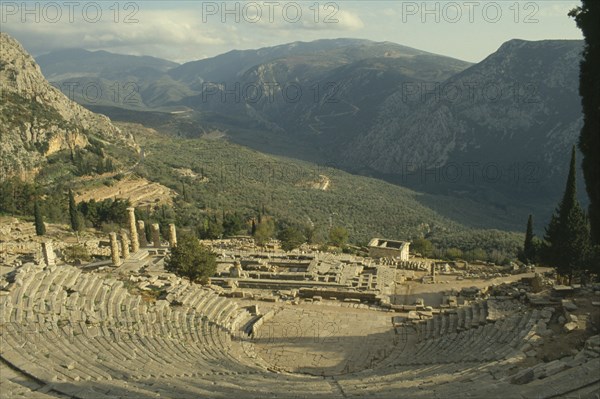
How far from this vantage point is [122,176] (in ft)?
229

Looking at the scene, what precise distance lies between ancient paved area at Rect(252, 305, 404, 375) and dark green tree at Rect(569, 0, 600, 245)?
922 centimetres

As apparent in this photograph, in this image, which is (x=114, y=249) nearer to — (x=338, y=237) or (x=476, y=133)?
(x=338, y=237)

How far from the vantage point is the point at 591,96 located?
13961 millimetres

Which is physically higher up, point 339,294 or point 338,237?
point 339,294

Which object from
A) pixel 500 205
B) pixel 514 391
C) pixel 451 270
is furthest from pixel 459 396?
pixel 500 205

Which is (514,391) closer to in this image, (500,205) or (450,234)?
(450,234)

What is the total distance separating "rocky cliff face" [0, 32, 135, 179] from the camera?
61.8 metres

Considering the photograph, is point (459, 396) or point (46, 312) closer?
point (459, 396)

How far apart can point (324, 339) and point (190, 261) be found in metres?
9.31

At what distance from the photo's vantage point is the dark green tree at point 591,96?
13375mm

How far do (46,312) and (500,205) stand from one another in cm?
9294

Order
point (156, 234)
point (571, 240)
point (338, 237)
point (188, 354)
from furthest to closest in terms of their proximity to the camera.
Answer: point (338, 237)
point (156, 234)
point (571, 240)
point (188, 354)

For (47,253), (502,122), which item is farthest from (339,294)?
(502,122)

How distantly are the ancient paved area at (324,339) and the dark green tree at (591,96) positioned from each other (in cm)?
922
